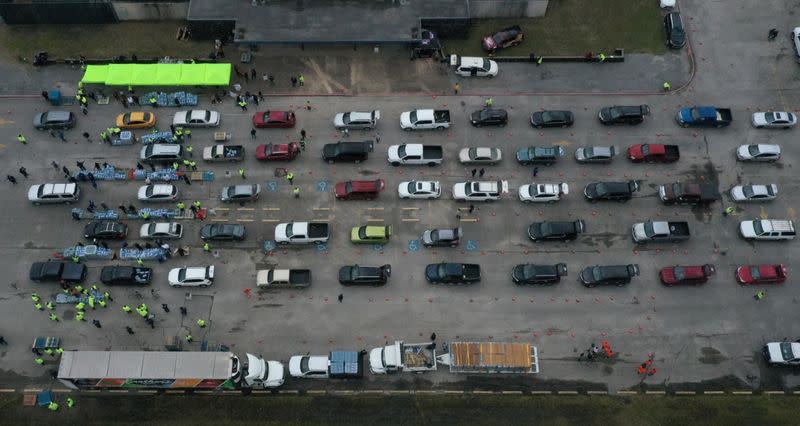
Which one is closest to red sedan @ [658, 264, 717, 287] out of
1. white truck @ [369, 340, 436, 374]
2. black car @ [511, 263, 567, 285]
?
black car @ [511, 263, 567, 285]

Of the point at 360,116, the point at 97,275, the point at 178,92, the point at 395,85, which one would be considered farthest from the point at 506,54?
the point at 97,275

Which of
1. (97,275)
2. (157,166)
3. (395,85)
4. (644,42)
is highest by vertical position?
(644,42)

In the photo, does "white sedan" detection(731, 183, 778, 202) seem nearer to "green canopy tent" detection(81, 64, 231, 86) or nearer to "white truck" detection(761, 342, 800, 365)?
"white truck" detection(761, 342, 800, 365)

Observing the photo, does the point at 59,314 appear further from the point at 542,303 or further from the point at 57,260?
the point at 542,303

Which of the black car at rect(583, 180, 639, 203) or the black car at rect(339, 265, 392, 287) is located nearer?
the black car at rect(339, 265, 392, 287)

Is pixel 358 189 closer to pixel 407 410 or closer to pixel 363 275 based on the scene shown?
pixel 363 275

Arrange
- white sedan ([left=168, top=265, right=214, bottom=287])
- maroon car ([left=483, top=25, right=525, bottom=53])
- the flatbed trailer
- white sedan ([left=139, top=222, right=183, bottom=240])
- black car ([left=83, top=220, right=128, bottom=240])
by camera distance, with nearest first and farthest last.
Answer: the flatbed trailer < white sedan ([left=168, top=265, right=214, bottom=287]) < black car ([left=83, top=220, right=128, bottom=240]) < white sedan ([left=139, top=222, right=183, bottom=240]) < maroon car ([left=483, top=25, right=525, bottom=53])

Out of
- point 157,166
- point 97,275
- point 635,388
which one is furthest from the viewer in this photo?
point 157,166
